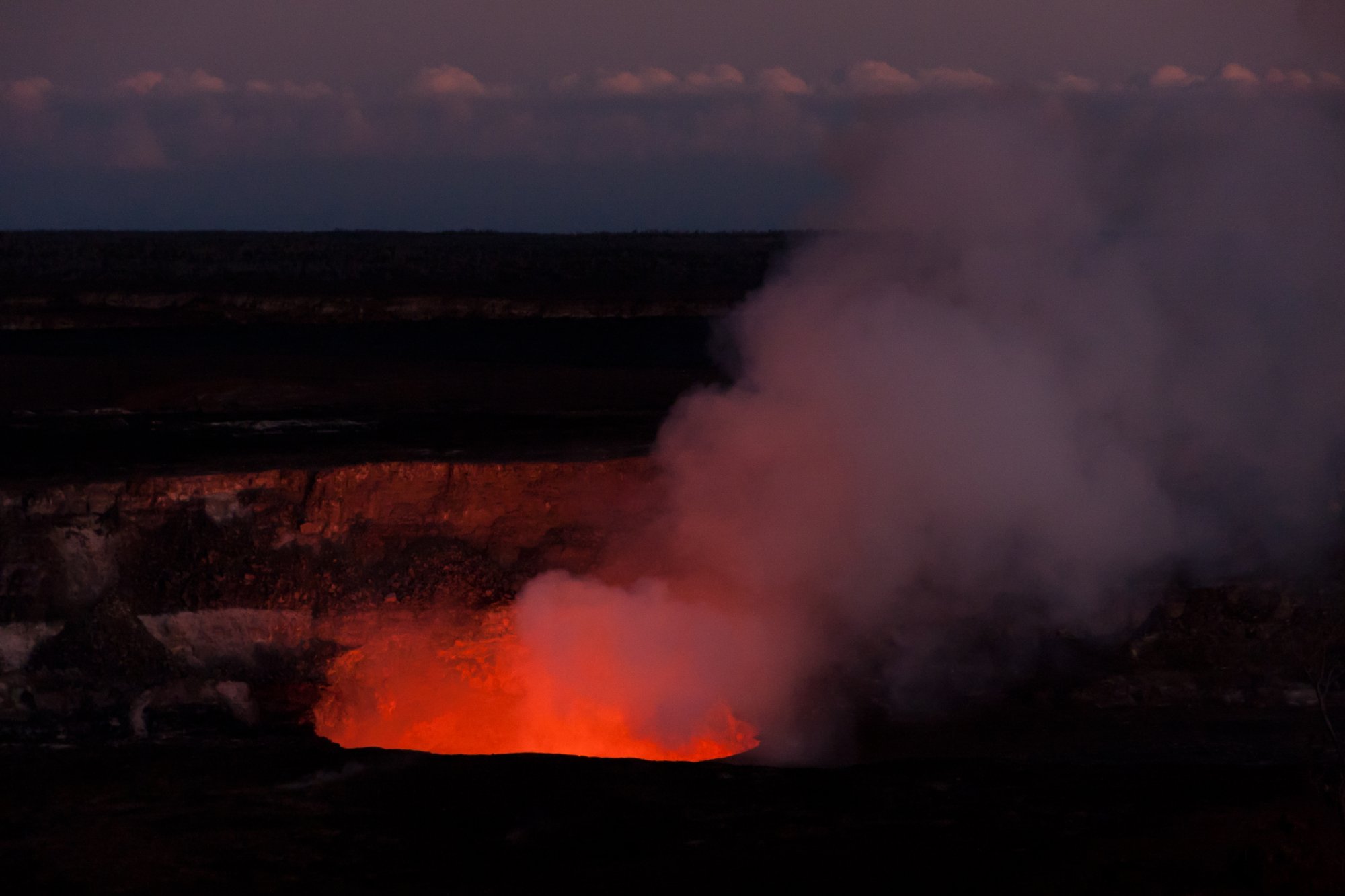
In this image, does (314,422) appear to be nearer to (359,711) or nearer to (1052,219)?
(359,711)

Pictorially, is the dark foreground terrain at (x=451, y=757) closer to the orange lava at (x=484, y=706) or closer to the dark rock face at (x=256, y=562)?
the dark rock face at (x=256, y=562)

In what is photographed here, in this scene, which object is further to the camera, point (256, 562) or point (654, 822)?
point (256, 562)

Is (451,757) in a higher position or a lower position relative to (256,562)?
lower

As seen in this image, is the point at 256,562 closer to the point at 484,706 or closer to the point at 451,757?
the point at 484,706

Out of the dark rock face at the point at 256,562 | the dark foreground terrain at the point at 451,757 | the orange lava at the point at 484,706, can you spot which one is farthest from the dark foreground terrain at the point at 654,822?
the dark rock face at the point at 256,562

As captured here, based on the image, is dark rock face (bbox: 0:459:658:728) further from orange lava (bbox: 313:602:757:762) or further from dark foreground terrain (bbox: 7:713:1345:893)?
dark foreground terrain (bbox: 7:713:1345:893)

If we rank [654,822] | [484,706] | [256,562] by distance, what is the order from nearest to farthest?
1. [654,822]
2. [484,706]
3. [256,562]

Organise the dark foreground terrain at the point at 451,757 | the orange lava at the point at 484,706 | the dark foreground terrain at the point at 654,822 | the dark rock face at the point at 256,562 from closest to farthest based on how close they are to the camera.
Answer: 1. the dark foreground terrain at the point at 654,822
2. the dark foreground terrain at the point at 451,757
3. the orange lava at the point at 484,706
4. the dark rock face at the point at 256,562

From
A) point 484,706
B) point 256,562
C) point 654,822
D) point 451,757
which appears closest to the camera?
point 654,822

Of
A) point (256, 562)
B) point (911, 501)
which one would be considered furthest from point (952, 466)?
point (256, 562)
